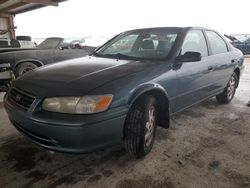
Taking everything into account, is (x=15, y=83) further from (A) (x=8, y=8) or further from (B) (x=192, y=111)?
(A) (x=8, y=8)

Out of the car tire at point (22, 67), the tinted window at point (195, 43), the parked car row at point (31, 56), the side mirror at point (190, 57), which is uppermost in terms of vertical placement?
the tinted window at point (195, 43)

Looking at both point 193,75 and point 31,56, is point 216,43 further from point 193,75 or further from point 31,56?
point 31,56

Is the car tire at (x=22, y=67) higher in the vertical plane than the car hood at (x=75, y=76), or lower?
lower

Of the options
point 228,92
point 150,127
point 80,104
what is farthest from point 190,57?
point 228,92

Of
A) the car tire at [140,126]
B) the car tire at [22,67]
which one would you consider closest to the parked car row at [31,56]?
the car tire at [22,67]

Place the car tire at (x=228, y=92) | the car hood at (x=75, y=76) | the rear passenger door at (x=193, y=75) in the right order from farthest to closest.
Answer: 1. the car tire at (x=228, y=92)
2. the rear passenger door at (x=193, y=75)
3. the car hood at (x=75, y=76)

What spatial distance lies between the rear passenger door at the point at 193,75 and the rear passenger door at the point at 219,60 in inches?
6.5

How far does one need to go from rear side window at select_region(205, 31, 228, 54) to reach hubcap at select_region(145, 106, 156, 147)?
64.5 inches

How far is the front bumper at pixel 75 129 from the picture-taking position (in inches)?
76.1

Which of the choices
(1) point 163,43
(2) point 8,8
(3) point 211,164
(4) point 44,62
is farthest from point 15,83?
(2) point 8,8

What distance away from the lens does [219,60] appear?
12.0 ft

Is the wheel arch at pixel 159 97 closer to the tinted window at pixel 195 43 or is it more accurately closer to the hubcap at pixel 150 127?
the hubcap at pixel 150 127

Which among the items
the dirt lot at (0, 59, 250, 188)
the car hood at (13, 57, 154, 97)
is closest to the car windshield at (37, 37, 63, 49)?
the dirt lot at (0, 59, 250, 188)

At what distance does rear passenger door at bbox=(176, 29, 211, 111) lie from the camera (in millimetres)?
2887
